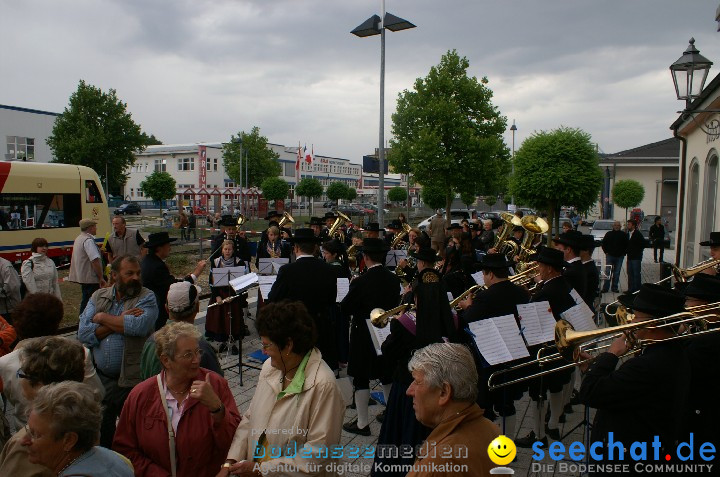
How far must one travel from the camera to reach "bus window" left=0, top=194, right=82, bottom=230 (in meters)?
15.2

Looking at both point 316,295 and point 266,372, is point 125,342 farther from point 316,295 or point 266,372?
point 316,295

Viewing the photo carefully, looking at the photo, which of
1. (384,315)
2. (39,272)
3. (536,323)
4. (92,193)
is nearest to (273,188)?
(92,193)

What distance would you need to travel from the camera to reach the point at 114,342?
3916 millimetres

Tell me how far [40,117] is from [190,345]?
53854mm

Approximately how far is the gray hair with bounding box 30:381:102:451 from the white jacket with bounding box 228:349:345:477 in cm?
89

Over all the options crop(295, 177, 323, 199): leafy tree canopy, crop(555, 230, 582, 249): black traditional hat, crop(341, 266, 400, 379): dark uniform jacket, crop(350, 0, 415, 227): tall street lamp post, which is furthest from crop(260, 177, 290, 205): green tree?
crop(341, 266, 400, 379): dark uniform jacket

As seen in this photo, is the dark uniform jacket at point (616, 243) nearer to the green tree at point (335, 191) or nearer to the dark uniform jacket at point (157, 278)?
the dark uniform jacket at point (157, 278)

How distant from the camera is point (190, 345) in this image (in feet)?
9.86

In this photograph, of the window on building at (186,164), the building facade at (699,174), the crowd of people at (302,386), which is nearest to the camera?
the crowd of people at (302,386)

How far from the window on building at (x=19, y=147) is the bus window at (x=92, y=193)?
3300 cm

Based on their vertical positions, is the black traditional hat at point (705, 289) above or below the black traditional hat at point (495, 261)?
below

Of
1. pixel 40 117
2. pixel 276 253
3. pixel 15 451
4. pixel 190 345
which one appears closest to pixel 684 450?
pixel 190 345

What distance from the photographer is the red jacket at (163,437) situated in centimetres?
289

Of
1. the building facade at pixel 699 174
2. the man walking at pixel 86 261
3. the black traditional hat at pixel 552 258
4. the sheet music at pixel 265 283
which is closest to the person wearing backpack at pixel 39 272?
the man walking at pixel 86 261
